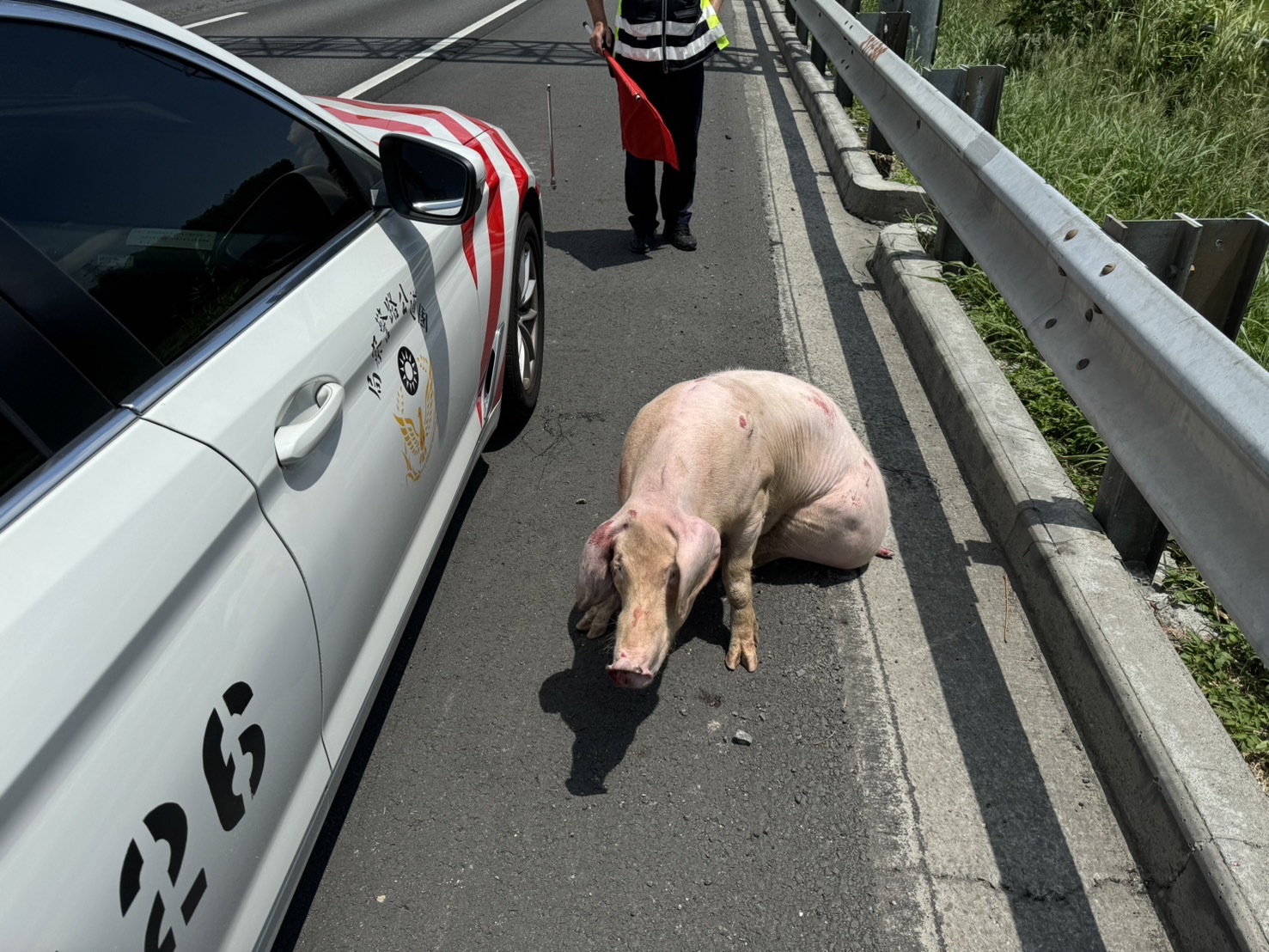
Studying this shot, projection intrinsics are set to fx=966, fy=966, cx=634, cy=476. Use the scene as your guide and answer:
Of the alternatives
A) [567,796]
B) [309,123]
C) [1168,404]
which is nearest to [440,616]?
[567,796]

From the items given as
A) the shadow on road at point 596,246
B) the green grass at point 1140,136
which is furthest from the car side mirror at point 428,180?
the shadow on road at point 596,246

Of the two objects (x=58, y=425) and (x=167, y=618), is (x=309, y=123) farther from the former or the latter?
(x=167, y=618)

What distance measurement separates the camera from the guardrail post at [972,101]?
5.31 meters

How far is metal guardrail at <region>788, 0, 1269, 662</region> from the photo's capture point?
79.4 inches

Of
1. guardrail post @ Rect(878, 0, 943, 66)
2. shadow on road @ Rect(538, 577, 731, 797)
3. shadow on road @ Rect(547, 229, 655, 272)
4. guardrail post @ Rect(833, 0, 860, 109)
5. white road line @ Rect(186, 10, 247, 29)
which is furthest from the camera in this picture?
white road line @ Rect(186, 10, 247, 29)

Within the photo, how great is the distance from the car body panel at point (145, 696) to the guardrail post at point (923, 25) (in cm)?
850

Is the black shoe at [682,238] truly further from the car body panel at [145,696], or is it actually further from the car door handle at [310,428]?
the car body panel at [145,696]

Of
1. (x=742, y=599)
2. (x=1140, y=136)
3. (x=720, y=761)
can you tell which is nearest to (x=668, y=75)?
(x=1140, y=136)

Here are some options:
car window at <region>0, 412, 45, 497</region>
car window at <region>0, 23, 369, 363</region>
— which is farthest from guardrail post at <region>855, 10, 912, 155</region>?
car window at <region>0, 412, 45, 497</region>

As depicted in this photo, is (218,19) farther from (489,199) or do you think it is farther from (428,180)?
(428,180)

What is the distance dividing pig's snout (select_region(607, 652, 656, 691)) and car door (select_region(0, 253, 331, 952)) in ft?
2.14

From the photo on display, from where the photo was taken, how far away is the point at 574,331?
5.12 meters

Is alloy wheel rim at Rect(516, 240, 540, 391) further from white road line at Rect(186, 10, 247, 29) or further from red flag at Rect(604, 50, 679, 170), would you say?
white road line at Rect(186, 10, 247, 29)

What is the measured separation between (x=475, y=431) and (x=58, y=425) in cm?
184
